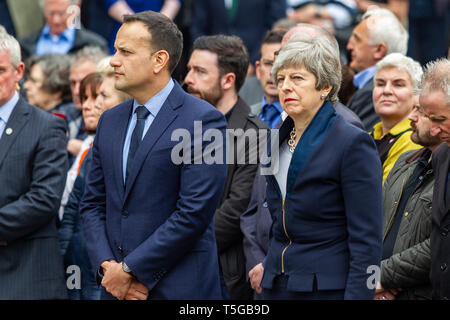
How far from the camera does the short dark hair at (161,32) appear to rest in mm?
4129

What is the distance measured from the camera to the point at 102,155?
417cm

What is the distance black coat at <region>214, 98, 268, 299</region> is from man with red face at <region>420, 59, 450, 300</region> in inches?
54.8

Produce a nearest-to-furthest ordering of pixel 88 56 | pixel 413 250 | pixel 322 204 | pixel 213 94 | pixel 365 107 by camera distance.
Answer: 1. pixel 322 204
2. pixel 413 250
3. pixel 213 94
4. pixel 365 107
5. pixel 88 56

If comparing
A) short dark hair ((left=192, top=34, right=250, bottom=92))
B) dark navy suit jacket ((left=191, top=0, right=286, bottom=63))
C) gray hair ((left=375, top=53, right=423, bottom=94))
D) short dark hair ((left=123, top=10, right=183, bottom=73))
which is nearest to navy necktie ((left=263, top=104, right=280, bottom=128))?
short dark hair ((left=192, top=34, right=250, bottom=92))

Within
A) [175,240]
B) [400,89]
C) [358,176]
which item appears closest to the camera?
[358,176]

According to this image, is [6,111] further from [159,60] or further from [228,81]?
[228,81]

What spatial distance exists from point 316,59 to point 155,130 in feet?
2.99

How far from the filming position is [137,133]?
406 centimetres

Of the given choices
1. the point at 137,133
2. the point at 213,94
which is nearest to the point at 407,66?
the point at 213,94

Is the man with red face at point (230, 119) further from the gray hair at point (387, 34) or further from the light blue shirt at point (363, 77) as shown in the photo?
the gray hair at point (387, 34)

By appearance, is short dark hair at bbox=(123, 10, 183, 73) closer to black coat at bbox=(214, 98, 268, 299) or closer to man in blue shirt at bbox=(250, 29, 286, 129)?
black coat at bbox=(214, 98, 268, 299)
